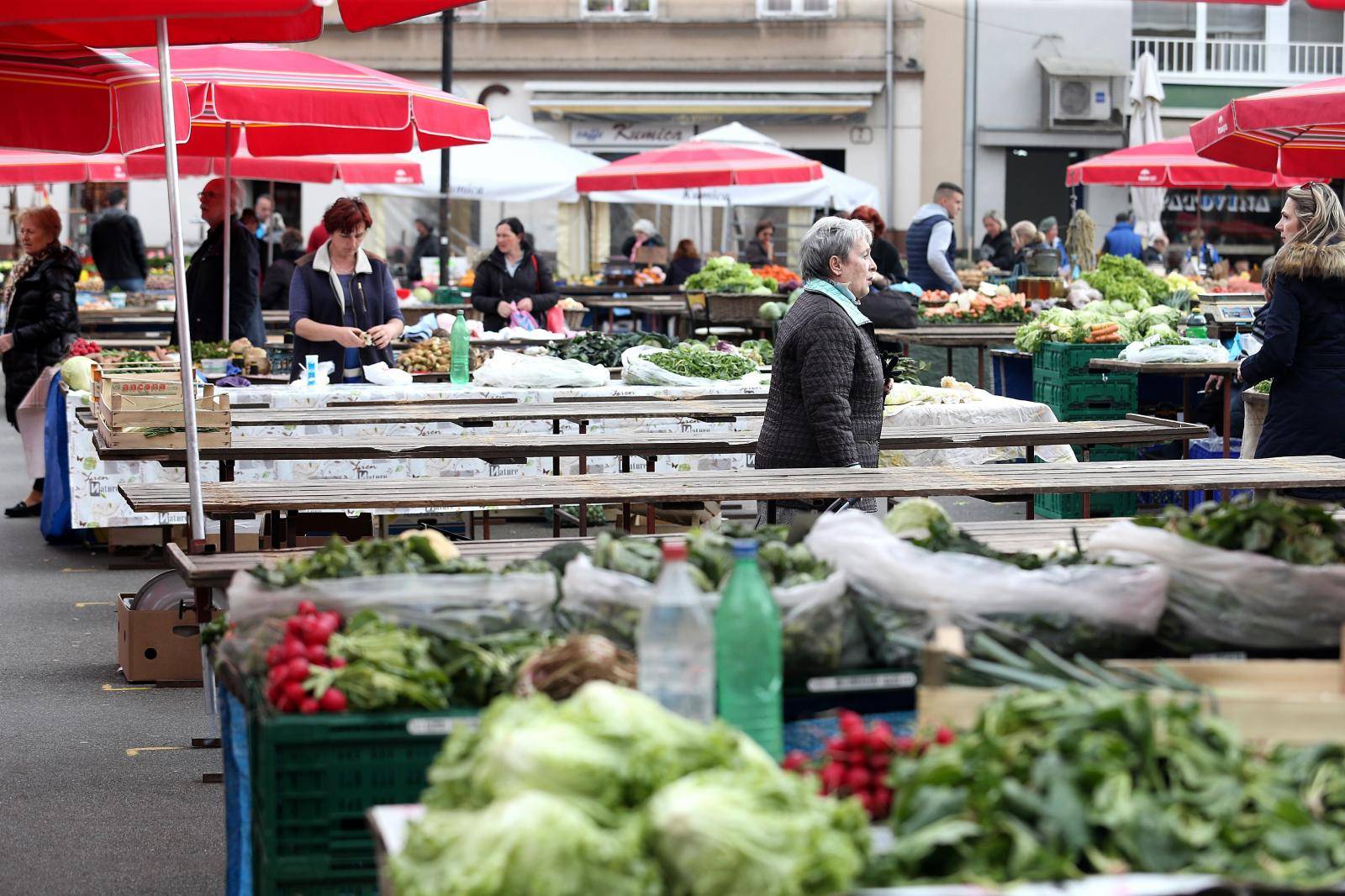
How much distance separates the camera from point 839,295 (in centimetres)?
650

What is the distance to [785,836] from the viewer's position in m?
2.33

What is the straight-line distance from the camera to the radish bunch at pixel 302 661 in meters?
3.19

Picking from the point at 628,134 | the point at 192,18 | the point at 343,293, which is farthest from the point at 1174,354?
the point at 628,134

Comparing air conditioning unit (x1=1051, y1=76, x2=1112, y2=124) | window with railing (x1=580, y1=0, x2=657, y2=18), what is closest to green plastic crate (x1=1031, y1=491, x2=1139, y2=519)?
air conditioning unit (x1=1051, y1=76, x2=1112, y2=124)

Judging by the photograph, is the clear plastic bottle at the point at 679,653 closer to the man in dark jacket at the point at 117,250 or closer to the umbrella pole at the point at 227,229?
the umbrella pole at the point at 227,229

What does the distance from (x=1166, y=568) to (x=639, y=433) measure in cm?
457

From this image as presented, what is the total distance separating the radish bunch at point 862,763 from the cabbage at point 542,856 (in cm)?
47

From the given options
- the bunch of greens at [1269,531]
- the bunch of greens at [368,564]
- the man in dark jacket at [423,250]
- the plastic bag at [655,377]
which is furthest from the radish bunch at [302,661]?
the man in dark jacket at [423,250]

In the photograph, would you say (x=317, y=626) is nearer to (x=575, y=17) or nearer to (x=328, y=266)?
(x=328, y=266)

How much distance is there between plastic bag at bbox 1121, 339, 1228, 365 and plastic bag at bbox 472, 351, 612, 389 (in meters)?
3.40

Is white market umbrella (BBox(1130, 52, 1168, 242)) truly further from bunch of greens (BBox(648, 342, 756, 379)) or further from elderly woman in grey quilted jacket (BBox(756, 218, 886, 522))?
elderly woman in grey quilted jacket (BBox(756, 218, 886, 522))

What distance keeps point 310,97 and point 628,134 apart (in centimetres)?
2430

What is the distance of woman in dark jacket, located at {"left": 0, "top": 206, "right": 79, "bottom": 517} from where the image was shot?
35.9ft

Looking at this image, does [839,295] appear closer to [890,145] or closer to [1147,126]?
[1147,126]
